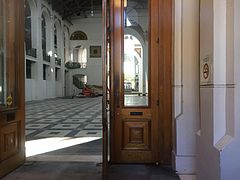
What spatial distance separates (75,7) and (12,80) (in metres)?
24.8

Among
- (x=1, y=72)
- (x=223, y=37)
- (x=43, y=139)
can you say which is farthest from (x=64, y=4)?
(x=223, y=37)

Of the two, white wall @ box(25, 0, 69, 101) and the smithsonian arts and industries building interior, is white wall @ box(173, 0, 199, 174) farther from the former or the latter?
white wall @ box(25, 0, 69, 101)

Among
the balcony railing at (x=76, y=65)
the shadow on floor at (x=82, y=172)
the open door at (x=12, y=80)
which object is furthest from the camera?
the balcony railing at (x=76, y=65)

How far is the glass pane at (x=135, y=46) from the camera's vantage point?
4242mm

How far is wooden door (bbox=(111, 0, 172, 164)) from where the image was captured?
4.16m

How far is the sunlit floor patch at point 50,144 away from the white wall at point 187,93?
245 centimetres

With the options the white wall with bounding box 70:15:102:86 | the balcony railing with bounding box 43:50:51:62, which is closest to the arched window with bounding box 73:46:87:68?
the white wall with bounding box 70:15:102:86

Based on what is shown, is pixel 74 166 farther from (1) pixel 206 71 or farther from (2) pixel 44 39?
(2) pixel 44 39

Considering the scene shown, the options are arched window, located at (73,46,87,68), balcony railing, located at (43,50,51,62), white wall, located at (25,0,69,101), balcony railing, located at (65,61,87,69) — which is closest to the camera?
white wall, located at (25,0,69,101)

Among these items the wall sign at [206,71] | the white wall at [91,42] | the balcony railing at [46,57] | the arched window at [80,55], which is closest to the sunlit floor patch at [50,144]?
the wall sign at [206,71]

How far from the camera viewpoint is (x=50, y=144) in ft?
18.6

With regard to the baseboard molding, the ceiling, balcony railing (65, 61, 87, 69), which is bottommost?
the baseboard molding

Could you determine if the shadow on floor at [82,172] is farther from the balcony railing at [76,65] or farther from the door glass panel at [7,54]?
the balcony railing at [76,65]

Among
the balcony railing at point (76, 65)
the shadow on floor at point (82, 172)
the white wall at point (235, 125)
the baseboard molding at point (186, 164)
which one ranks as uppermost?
the balcony railing at point (76, 65)
